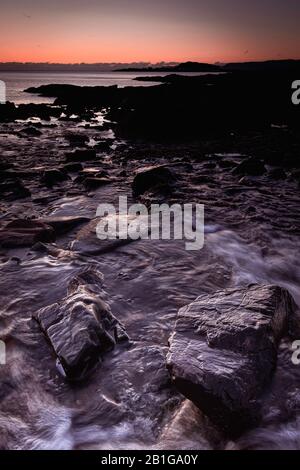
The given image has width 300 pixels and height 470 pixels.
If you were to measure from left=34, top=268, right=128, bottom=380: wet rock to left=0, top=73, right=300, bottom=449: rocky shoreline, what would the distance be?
11mm

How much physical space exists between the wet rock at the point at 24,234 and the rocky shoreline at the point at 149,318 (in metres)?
0.02

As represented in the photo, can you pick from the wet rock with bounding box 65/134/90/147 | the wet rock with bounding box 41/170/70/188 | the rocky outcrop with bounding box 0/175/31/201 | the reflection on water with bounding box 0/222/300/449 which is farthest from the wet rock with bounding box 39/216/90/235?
the wet rock with bounding box 65/134/90/147

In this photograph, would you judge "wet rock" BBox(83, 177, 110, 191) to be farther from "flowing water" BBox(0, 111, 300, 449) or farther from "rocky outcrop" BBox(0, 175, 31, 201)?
"rocky outcrop" BBox(0, 175, 31, 201)

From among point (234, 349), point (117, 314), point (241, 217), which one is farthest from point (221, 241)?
point (234, 349)

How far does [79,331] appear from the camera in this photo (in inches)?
108

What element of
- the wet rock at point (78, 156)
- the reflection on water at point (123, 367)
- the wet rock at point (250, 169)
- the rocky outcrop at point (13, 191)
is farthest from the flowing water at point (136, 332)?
the wet rock at point (78, 156)

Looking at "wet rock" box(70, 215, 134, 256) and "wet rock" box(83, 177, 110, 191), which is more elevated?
"wet rock" box(83, 177, 110, 191)

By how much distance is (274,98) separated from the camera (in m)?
25.2

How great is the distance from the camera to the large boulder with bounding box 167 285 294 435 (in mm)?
2277

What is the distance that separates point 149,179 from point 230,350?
5518 mm

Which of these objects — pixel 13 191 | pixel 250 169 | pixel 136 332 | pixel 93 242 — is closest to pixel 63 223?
pixel 93 242

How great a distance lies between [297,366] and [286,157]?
9.25 meters

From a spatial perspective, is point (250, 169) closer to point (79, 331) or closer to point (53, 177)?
point (53, 177)
